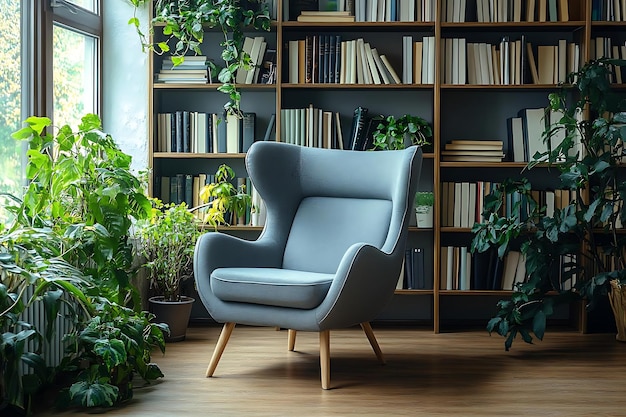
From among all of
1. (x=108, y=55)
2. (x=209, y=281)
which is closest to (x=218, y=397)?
(x=209, y=281)

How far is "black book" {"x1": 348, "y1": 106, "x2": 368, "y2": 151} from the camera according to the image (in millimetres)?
4871

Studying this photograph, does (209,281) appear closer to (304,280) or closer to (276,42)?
(304,280)

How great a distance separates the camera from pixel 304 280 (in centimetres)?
349

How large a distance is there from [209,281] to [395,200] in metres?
0.94

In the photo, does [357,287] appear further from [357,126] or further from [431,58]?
[431,58]

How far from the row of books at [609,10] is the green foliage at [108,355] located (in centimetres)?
301

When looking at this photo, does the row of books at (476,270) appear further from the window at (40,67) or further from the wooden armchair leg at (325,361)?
the window at (40,67)

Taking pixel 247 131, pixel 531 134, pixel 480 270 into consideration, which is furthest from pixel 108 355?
pixel 531 134

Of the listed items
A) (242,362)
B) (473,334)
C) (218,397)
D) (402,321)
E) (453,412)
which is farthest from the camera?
(402,321)

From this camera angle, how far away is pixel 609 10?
4750mm

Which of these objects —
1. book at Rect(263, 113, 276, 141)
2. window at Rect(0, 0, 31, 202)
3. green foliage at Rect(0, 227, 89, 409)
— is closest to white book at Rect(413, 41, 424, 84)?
book at Rect(263, 113, 276, 141)

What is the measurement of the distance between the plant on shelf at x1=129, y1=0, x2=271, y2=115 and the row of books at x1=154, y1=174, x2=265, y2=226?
0.44 meters

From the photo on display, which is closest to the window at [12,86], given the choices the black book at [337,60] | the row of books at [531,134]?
the black book at [337,60]

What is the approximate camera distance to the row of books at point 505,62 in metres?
4.82
